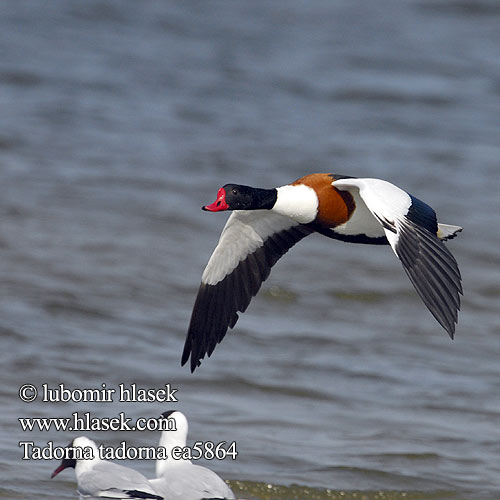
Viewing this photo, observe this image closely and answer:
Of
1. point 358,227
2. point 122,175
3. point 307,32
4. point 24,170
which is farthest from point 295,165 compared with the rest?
point 358,227

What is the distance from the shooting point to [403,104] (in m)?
15.5

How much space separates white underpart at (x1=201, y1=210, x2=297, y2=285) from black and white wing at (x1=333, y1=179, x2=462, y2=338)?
3.19 ft

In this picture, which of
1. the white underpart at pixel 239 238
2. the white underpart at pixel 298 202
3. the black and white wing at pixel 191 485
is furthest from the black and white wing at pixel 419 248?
the black and white wing at pixel 191 485

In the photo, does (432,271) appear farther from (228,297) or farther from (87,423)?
(87,423)

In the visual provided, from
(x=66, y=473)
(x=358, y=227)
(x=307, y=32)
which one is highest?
(x=307, y=32)

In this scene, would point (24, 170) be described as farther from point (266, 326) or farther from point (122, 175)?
point (266, 326)

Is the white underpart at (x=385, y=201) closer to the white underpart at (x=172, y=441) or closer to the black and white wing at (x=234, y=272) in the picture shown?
the black and white wing at (x=234, y=272)

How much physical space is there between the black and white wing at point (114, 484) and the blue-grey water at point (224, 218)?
484 millimetres

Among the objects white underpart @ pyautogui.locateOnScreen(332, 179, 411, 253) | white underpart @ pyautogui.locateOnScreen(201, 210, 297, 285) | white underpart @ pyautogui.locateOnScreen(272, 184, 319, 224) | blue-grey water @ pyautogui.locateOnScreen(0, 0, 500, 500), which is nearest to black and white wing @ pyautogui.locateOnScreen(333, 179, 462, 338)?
white underpart @ pyautogui.locateOnScreen(332, 179, 411, 253)

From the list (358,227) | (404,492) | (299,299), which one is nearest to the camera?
(358,227)

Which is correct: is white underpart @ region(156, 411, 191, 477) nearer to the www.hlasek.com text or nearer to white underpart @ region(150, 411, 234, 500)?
white underpart @ region(150, 411, 234, 500)

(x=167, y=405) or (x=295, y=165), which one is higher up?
(x=295, y=165)

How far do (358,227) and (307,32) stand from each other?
12.7 meters

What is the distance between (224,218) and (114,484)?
241 inches
